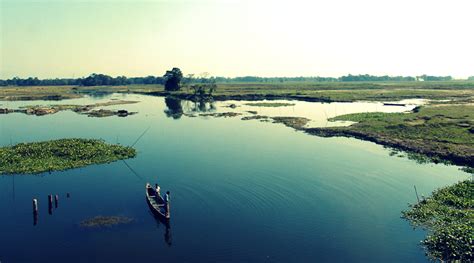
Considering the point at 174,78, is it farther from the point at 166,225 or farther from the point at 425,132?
the point at 166,225

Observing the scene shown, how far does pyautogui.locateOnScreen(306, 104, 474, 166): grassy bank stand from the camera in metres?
52.4

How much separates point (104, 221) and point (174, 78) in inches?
Answer: 6553

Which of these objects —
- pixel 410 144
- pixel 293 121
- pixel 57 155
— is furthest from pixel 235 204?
pixel 293 121

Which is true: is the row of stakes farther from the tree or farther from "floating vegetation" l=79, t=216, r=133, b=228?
the tree

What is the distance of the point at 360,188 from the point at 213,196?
16.3m

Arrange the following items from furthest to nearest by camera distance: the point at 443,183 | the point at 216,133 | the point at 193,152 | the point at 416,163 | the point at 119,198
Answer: the point at 216,133 < the point at 193,152 < the point at 416,163 < the point at 443,183 < the point at 119,198

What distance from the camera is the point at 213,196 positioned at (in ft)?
126

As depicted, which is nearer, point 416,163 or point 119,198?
point 119,198

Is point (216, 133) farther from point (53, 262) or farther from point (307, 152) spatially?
point (53, 262)

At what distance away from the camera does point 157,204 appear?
118 ft

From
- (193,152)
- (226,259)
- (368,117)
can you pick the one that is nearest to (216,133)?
(193,152)

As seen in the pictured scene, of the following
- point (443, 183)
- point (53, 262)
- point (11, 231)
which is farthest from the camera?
point (443, 183)

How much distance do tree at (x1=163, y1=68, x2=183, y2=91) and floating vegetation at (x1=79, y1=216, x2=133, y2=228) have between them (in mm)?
160431

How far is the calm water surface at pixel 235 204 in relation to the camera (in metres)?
27.7
